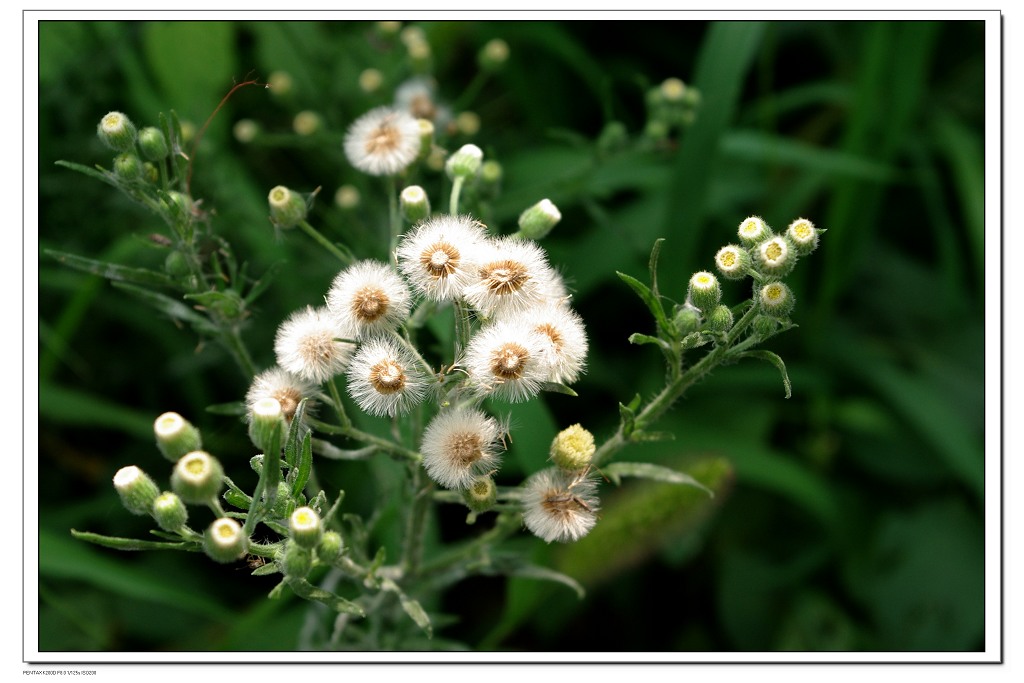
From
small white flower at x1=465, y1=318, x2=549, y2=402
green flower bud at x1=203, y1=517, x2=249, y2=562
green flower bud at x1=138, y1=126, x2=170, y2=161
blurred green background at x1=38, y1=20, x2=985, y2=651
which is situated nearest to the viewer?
green flower bud at x1=203, y1=517, x2=249, y2=562

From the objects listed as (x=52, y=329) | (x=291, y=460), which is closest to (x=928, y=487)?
(x=291, y=460)

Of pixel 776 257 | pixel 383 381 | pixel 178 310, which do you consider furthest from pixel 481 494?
pixel 178 310

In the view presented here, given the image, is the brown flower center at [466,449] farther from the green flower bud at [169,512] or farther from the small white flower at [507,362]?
the green flower bud at [169,512]

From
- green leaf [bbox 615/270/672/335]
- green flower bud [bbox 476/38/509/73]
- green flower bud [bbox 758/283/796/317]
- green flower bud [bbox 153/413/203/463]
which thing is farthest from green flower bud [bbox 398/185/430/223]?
green flower bud [bbox 476/38/509/73]

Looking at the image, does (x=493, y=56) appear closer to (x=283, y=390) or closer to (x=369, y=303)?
(x=369, y=303)

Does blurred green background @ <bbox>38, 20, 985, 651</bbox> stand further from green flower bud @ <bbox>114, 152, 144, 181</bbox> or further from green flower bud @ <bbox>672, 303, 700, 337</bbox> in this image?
green flower bud @ <bbox>672, 303, 700, 337</bbox>

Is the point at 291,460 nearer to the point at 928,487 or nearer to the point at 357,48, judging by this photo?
the point at 357,48
